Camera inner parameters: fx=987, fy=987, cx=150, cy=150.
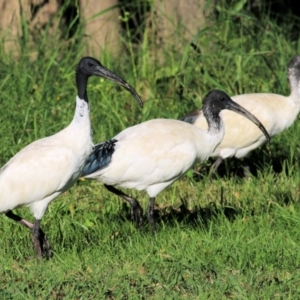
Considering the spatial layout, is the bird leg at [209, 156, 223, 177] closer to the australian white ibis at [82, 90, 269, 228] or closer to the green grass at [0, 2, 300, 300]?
the green grass at [0, 2, 300, 300]

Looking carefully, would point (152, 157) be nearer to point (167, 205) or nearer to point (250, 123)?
point (167, 205)

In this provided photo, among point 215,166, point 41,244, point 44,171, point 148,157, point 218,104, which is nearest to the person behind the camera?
point 44,171

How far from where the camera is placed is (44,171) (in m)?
6.43

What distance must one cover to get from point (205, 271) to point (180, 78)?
4.20m

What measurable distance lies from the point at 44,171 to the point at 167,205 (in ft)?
6.25

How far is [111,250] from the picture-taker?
6.61 m

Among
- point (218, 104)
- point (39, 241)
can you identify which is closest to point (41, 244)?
point (39, 241)

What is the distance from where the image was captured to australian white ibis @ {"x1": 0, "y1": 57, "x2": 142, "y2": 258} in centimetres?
642

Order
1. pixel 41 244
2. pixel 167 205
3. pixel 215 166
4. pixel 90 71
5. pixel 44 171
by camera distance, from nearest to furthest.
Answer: pixel 44 171 → pixel 41 244 → pixel 90 71 → pixel 167 205 → pixel 215 166

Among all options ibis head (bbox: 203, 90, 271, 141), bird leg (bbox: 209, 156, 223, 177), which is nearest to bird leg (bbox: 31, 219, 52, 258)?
ibis head (bbox: 203, 90, 271, 141)

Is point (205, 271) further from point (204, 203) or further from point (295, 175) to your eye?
point (295, 175)

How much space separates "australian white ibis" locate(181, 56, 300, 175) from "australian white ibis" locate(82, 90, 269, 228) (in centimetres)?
145

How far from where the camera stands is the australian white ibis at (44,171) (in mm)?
6418

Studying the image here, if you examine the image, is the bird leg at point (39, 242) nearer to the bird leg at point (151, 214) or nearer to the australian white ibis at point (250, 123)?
the bird leg at point (151, 214)
